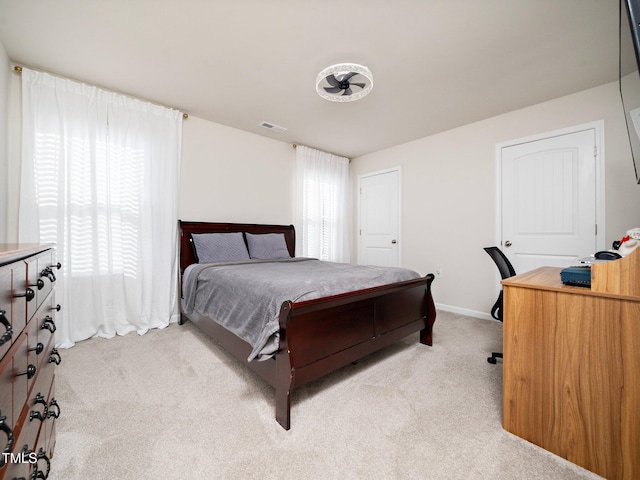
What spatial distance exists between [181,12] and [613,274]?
275cm

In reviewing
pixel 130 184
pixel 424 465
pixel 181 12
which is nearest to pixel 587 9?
pixel 181 12

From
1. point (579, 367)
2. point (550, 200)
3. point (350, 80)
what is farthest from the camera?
point (550, 200)

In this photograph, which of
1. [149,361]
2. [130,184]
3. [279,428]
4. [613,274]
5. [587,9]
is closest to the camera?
[613,274]

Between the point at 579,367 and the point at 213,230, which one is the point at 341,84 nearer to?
the point at 213,230

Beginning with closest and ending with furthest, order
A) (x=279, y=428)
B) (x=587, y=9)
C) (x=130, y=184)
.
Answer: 1. (x=279, y=428)
2. (x=587, y=9)
3. (x=130, y=184)

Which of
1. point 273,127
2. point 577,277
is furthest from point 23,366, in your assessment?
point 273,127

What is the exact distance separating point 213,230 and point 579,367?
11.0 feet

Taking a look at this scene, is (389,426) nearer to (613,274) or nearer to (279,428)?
(279,428)

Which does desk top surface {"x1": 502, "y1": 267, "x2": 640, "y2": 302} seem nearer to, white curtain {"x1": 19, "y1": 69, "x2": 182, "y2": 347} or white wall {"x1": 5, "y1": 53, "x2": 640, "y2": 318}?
white wall {"x1": 5, "y1": 53, "x2": 640, "y2": 318}

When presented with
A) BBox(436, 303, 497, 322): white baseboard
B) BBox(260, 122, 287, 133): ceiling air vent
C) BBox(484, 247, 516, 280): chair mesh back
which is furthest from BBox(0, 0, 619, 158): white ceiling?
BBox(436, 303, 497, 322): white baseboard

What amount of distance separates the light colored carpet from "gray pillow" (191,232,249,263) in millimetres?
1107

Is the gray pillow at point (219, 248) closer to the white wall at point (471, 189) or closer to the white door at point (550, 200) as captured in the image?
the white wall at point (471, 189)

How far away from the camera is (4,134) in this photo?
222cm

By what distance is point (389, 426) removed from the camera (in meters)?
1.44
